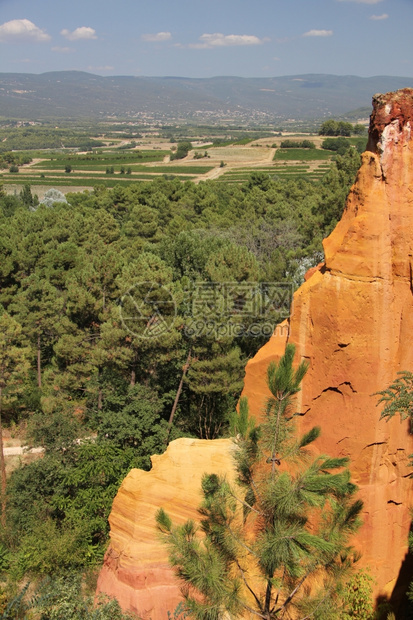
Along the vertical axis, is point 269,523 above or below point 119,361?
above

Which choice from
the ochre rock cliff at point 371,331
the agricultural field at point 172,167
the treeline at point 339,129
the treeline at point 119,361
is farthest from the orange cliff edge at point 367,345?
the treeline at point 339,129

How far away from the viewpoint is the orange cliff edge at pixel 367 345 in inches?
365

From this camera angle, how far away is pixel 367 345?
31.3ft

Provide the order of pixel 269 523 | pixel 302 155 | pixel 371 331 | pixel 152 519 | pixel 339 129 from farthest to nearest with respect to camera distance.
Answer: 1. pixel 339 129
2. pixel 302 155
3. pixel 152 519
4. pixel 371 331
5. pixel 269 523

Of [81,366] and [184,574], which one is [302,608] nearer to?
[184,574]

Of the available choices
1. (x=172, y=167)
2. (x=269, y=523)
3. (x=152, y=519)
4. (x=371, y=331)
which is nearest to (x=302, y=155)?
(x=172, y=167)

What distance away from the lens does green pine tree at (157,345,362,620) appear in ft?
23.3

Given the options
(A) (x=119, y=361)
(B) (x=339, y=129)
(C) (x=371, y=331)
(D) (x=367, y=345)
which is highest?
(B) (x=339, y=129)

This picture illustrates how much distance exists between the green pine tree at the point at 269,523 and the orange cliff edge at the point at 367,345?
1530 millimetres

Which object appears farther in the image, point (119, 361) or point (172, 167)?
point (172, 167)

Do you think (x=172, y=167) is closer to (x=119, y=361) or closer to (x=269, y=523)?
(x=119, y=361)

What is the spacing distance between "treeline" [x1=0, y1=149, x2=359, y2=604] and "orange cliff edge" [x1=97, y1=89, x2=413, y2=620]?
6.45 metres

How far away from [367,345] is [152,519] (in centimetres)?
587

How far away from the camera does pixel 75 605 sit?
11.0 meters
